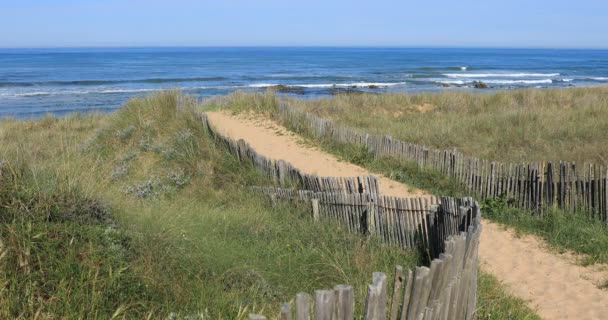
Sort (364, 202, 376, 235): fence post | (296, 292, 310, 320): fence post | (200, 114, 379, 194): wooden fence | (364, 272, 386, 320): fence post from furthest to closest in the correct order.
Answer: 1. (200, 114, 379, 194): wooden fence
2. (364, 202, 376, 235): fence post
3. (364, 272, 386, 320): fence post
4. (296, 292, 310, 320): fence post

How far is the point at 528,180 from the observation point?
7.91 meters

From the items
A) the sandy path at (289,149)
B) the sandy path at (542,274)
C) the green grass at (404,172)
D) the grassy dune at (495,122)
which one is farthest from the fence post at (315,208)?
the grassy dune at (495,122)

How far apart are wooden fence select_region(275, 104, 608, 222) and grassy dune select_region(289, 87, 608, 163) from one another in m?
2.99

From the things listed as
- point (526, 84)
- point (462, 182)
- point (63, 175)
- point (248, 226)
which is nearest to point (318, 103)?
point (462, 182)

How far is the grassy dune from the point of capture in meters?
12.4

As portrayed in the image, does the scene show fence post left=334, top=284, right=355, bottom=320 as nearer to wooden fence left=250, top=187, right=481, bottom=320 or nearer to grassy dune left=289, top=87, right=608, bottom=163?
wooden fence left=250, top=187, right=481, bottom=320

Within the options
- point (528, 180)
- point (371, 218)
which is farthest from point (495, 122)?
point (371, 218)

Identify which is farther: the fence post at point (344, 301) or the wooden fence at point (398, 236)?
the wooden fence at point (398, 236)

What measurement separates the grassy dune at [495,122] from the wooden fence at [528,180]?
2990mm

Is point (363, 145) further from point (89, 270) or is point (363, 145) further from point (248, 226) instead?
point (89, 270)

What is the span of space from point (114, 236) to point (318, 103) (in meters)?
18.4

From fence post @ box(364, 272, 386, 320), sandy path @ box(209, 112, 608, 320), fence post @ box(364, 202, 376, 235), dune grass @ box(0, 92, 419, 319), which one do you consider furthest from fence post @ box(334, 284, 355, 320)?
fence post @ box(364, 202, 376, 235)

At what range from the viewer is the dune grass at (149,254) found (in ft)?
12.1

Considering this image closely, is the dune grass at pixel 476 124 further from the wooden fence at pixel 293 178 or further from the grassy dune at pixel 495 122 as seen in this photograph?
the wooden fence at pixel 293 178
